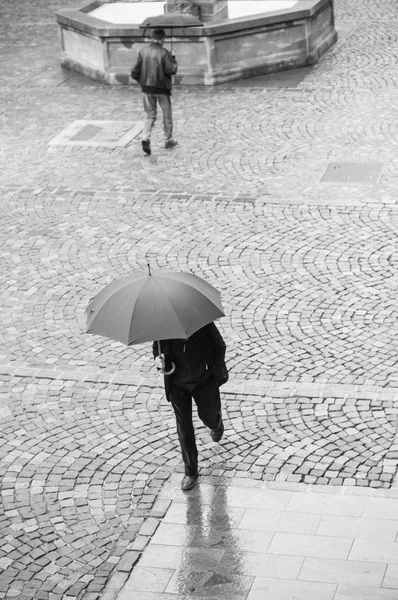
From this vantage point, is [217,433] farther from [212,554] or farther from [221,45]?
[221,45]

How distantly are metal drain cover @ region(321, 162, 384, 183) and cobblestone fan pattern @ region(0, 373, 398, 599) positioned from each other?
5.02 m

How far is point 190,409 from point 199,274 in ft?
12.2

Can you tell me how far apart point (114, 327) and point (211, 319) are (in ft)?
2.12

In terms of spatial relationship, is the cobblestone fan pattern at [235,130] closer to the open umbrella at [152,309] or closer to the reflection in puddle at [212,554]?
the open umbrella at [152,309]

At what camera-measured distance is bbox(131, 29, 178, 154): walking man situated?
14.5 m

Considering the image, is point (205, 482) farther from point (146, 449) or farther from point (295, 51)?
point (295, 51)

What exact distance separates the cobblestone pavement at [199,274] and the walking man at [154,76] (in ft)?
1.66

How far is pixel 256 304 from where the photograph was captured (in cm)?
1062

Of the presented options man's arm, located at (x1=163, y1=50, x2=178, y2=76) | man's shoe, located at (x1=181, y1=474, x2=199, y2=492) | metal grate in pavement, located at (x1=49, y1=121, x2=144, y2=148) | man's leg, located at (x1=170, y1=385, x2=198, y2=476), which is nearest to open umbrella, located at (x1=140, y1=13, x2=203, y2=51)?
metal grate in pavement, located at (x1=49, y1=121, x2=144, y2=148)

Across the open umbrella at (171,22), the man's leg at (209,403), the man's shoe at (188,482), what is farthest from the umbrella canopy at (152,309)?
the open umbrella at (171,22)

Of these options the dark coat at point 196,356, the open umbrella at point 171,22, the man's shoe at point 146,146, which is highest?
the open umbrella at point 171,22

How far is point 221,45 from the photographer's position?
59.1 ft

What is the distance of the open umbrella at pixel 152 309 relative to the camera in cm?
709

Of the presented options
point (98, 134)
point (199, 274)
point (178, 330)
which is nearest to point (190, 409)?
point (178, 330)
